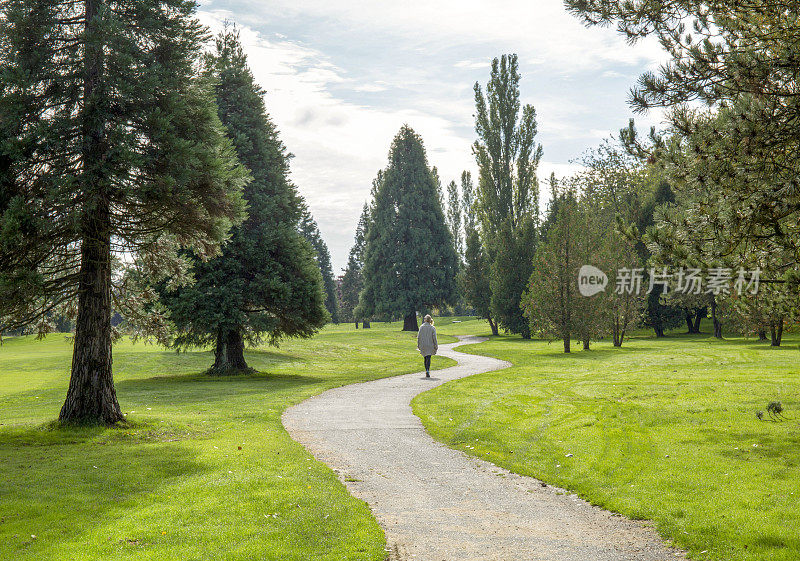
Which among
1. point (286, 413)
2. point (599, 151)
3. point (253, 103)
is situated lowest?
point (286, 413)

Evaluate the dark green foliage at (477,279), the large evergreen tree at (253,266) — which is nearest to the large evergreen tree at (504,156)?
the dark green foliage at (477,279)

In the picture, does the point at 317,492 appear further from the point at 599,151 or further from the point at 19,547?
the point at 599,151

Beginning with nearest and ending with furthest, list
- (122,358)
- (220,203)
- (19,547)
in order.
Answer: (19,547)
(220,203)
(122,358)

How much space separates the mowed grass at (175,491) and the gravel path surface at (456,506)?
488 mm

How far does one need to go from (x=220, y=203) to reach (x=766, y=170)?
1064cm

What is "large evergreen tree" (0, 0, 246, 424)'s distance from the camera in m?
11.9

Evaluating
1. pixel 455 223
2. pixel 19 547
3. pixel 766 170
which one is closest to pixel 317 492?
pixel 19 547

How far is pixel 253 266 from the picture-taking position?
25312mm

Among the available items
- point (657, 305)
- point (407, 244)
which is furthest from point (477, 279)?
point (657, 305)

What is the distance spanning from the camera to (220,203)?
13.7m

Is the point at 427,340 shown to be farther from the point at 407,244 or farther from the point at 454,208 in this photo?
the point at 454,208

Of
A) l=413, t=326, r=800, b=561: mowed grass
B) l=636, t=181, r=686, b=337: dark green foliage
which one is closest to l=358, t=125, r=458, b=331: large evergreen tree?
l=636, t=181, r=686, b=337: dark green foliage

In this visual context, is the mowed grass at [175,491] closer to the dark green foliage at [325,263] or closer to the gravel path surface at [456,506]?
the gravel path surface at [456,506]

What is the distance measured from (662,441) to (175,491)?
8.84 m
